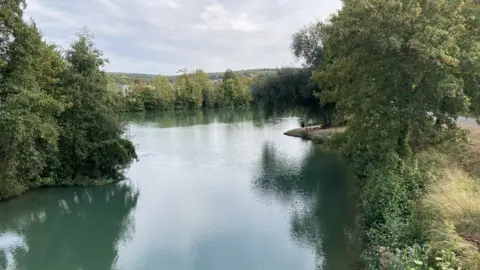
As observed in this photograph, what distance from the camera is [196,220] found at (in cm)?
1301

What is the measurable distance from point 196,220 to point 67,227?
451 centimetres

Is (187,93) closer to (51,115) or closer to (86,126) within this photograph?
(86,126)

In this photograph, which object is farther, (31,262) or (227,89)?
(227,89)

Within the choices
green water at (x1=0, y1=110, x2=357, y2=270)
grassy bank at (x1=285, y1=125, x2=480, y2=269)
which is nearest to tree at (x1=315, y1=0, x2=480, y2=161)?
grassy bank at (x1=285, y1=125, x2=480, y2=269)

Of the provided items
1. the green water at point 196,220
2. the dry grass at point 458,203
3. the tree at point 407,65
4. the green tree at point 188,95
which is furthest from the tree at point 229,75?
the dry grass at point 458,203

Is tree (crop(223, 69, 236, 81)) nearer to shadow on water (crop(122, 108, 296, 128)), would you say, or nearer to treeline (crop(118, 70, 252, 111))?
treeline (crop(118, 70, 252, 111))

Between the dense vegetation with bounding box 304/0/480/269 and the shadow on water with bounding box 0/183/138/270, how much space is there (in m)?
7.68

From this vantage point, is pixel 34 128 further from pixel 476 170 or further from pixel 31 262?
pixel 476 170

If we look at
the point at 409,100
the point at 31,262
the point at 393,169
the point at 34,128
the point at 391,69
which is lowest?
the point at 31,262

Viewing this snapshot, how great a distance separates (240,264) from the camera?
31.9 ft

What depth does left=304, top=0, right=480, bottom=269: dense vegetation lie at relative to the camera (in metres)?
9.22

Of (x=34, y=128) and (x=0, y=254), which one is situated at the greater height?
(x=34, y=128)

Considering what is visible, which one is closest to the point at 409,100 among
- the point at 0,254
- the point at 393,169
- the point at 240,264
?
the point at 393,169

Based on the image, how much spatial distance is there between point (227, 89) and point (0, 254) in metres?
64.5
